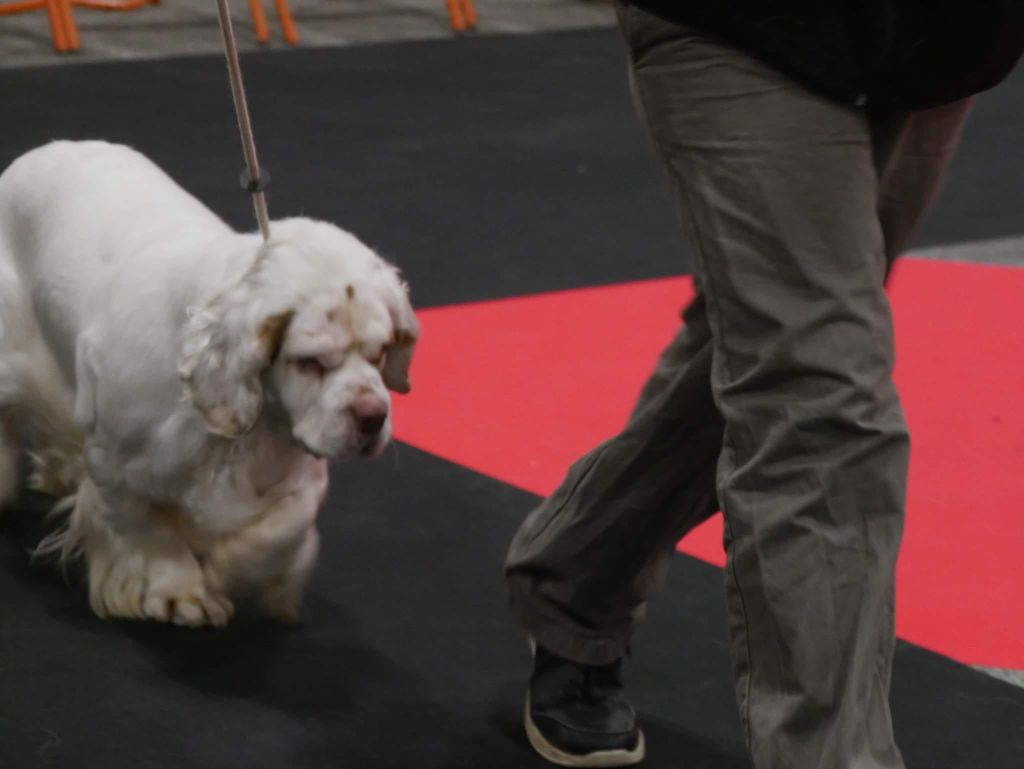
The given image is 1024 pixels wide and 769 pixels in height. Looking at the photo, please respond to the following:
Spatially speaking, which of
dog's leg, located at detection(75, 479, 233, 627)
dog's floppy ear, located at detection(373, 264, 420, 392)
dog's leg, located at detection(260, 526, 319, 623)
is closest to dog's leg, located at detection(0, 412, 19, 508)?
dog's leg, located at detection(75, 479, 233, 627)

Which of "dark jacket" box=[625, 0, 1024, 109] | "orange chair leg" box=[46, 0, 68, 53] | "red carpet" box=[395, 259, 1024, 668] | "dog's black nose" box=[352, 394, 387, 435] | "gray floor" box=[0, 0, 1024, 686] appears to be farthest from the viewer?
"gray floor" box=[0, 0, 1024, 686]

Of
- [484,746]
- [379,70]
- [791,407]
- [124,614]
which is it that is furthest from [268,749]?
[379,70]

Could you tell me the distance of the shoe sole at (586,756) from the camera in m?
2.27

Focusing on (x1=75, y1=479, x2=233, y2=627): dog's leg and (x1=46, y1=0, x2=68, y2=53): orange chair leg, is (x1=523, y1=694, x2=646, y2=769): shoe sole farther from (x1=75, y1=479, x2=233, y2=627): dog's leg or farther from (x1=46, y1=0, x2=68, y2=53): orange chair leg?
(x1=46, y1=0, x2=68, y2=53): orange chair leg

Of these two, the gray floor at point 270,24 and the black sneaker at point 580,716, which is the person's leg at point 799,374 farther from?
the gray floor at point 270,24

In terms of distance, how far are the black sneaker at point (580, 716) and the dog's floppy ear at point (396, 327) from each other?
1.49 feet

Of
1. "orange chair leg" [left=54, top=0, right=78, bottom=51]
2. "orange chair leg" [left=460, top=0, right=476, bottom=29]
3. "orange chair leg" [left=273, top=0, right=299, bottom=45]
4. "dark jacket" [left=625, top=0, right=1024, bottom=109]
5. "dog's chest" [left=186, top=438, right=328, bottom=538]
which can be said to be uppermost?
"dark jacket" [left=625, top=0, right=1024, bottom=109]

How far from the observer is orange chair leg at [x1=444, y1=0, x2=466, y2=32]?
335 inches

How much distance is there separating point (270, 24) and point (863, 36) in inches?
279

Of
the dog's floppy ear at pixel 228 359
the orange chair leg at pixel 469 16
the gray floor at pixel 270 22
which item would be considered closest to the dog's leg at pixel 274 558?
the dog's floppy ear at pixel 228 359

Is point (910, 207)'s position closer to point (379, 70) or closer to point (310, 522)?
point (310, 522)

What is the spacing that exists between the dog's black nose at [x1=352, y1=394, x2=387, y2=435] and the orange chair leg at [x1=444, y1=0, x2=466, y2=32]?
6.51m

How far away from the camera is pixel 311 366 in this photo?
7.54ft

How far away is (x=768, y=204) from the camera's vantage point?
174 centimetres
